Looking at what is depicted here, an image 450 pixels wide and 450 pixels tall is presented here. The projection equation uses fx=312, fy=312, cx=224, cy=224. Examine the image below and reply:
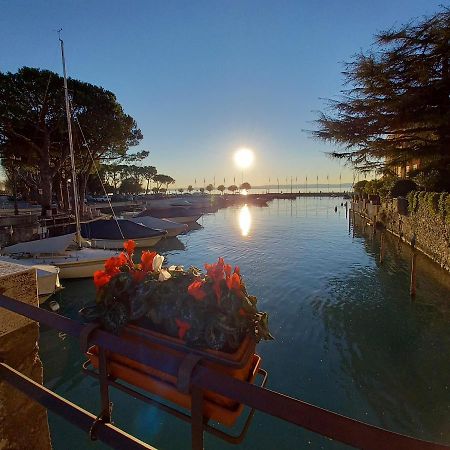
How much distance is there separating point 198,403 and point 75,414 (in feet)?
2.90

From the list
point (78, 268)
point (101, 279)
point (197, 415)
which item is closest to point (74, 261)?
point (78, 268)

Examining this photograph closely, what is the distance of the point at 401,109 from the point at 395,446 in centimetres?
2742

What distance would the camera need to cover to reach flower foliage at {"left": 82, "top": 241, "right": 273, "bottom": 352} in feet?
6.02

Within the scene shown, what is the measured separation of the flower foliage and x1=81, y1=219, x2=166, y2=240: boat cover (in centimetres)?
2243

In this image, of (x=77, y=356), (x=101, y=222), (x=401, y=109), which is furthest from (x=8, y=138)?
(x=401, y=109)

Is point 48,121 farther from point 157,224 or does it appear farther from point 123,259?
point 123,259

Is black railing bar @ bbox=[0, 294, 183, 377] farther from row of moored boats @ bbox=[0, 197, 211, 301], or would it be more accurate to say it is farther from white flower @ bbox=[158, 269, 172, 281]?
row of moored boats @ bbox=[0, 197, 211, 301]

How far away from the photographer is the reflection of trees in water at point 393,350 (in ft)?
22.2

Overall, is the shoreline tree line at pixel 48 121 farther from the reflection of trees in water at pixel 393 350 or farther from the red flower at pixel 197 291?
the red flower at pixel 197 291

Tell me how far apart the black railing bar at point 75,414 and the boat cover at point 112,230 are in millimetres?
22166

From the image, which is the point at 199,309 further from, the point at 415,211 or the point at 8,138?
the point at 8,138

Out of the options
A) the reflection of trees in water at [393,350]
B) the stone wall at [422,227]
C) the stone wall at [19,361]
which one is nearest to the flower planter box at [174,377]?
the stone wall at [19,361]

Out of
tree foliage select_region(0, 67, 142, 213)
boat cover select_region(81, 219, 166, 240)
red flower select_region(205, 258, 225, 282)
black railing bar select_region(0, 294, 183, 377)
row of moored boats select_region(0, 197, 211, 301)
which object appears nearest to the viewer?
black railing bar select_region(0, 294, 183, 377)

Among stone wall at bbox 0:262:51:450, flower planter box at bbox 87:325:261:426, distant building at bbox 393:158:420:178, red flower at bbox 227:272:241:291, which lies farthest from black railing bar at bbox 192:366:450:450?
distant building at bbox 393:158:420:178
